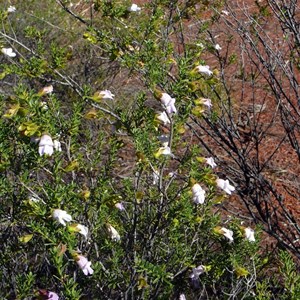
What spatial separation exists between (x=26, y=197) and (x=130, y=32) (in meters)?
1.77

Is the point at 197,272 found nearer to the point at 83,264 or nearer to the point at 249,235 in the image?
the point at 249,235

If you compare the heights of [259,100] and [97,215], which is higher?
[97,215]

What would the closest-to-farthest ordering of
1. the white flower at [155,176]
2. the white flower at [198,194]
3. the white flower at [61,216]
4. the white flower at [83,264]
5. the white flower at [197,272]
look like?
the white flower at [61,216], the white flower at [83,264], the white flower at [198,194], the white flower at [155,176], the white flower at [197,272]

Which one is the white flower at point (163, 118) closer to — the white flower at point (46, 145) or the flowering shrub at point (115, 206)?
the flowering shrub at point (115, 206)

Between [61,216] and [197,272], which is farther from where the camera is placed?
[197,272]

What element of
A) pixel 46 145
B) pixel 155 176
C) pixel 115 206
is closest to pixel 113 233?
pixel 115 206

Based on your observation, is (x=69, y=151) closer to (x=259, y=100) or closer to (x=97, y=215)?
(x=97, y=215)

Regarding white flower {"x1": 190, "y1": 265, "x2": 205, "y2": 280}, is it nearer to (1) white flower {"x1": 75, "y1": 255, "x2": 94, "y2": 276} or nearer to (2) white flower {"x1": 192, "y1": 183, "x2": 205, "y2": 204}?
(2) white flower {"x1": 192, "y1": 183, "x2": 205, "y2": 204}

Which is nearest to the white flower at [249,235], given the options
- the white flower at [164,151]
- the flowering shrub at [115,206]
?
the flowering shrub at [115,206]

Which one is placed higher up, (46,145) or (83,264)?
(46,145)

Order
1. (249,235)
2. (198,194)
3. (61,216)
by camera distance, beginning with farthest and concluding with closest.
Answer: (249,235)
(198,194)
(61,216)

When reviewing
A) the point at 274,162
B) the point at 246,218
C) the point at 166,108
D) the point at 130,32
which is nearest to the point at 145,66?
the point at 166,108

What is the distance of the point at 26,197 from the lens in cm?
262

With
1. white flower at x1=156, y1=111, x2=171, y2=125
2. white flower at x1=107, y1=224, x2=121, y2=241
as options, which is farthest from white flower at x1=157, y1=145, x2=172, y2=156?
white flower at x1=107, y1=224, x2=121, y2=241
